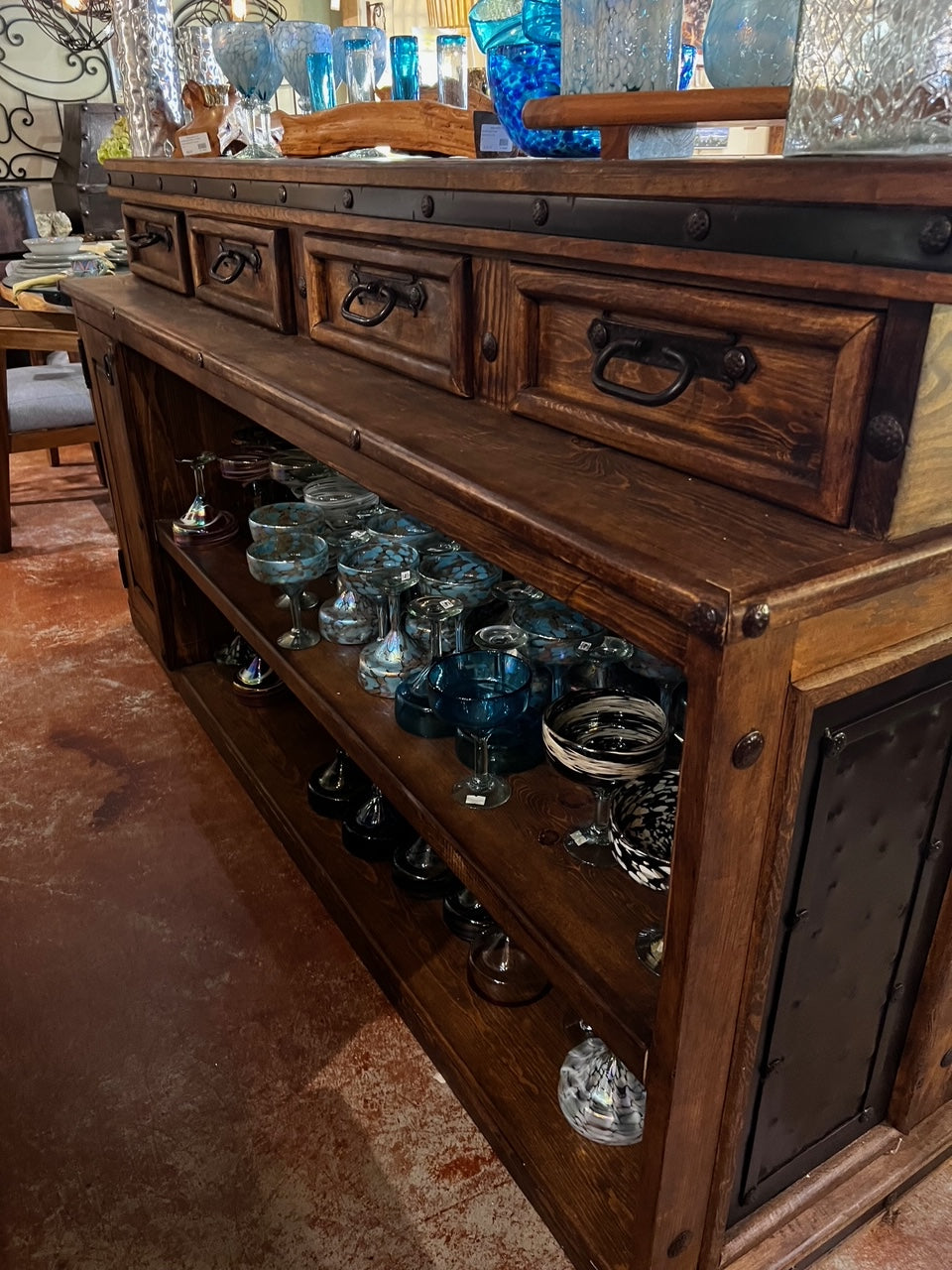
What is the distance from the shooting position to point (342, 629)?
5.26 feet

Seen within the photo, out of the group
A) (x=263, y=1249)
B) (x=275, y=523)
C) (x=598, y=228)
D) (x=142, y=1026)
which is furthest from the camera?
(x=275, y=523)

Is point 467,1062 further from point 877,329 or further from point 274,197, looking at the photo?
point 274,197

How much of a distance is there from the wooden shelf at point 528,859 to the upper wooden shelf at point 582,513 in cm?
41

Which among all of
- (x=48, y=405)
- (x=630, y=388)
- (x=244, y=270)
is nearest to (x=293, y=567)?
(x=244, y=270)

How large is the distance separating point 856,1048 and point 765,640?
61 centimetres

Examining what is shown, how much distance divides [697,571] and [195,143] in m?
1.58

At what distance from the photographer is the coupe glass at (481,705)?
1167 mm

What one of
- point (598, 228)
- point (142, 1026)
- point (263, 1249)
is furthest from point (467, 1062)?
point (598, 228)

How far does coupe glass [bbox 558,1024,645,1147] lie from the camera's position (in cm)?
116

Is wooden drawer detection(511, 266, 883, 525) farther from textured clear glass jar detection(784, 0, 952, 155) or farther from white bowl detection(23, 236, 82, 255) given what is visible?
white bowl detection(23, 236, 82, 255)

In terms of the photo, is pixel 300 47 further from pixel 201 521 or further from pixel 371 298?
pixel 201 521

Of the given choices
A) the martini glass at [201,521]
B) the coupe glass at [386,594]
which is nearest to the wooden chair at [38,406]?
the martini glass at [201,521]

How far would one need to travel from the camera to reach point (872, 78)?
63cm

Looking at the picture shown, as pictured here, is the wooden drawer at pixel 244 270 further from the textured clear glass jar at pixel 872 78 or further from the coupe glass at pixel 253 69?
the textured clear glass jar at pixel 872 78
